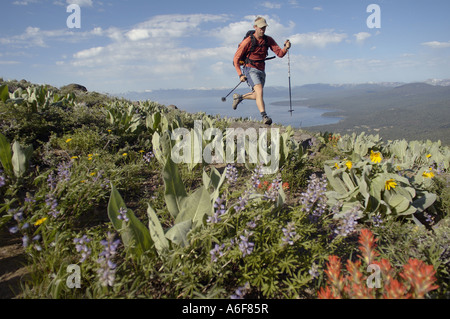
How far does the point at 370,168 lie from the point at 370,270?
1636 mm

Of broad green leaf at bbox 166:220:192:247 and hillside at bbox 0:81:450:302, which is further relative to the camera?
broad green leaf at bbox 166:220:192:247

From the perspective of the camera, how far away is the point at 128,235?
1804mm

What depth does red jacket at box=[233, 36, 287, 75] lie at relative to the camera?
20.8ft

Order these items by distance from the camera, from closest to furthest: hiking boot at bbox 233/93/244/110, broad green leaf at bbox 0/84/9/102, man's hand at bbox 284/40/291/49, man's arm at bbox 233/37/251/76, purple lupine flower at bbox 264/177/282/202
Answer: purple lupine flower at bbox 264/177/282/202 < broad green leaf at bbox 0/84/9/102 < man's arm at bbox 233/37/251/76 < man's hand at bbox 284/40/291/49 < hiking boot at bbox 233/93/244/110

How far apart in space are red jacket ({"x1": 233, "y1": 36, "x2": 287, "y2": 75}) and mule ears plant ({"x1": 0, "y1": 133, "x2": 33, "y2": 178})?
17.1 ft

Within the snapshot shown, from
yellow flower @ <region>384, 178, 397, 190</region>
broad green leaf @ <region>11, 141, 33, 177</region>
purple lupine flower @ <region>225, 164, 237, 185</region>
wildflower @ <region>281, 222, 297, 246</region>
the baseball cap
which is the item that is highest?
the baseball cap

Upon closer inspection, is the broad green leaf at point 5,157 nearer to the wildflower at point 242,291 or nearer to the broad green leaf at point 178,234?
the broad green leaf at point 178,234

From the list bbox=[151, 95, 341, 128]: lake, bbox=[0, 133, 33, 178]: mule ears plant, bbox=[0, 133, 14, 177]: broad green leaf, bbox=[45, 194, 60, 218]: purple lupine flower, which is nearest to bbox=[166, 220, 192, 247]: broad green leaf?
bbox=[45, 194, 60, 218]: purple lupine flower

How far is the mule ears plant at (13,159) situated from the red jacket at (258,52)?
17.1ft

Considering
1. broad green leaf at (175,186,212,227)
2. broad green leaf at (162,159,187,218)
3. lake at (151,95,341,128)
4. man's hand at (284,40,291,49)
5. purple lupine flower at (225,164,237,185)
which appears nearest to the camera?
broad green leaf at (175,186,212,227)

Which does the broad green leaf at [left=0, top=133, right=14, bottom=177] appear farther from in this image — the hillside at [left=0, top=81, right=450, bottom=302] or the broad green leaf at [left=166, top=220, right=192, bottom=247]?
the broad green leaf at [left=166, top=220, right=192, bottom=247]

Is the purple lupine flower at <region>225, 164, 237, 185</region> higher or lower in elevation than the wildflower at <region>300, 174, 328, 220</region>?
higher
